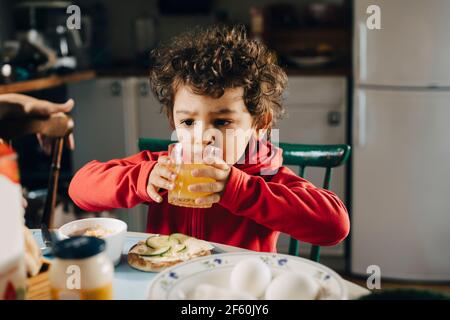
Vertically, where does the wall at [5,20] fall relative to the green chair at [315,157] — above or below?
above

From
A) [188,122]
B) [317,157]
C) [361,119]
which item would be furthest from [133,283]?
[361,119]

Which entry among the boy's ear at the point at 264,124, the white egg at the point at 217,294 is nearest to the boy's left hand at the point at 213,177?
the white egg at the point at 217,294

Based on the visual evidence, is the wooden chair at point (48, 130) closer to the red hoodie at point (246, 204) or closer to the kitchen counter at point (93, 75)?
the red hoodie at point (246, 204)

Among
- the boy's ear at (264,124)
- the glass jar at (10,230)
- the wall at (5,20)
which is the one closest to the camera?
the glass jar at (10,230)

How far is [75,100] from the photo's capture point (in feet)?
9.73

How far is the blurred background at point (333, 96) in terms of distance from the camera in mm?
2514

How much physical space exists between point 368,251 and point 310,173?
447 millimetres

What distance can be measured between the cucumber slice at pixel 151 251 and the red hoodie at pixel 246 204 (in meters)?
0.16

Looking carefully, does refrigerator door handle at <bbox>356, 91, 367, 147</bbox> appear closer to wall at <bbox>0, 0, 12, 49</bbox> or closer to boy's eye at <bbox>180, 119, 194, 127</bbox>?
boy's eye at <bbox>180, 119, 194, 127</bbox>

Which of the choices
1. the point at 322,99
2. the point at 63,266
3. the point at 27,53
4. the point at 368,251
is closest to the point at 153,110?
the point at 27,53

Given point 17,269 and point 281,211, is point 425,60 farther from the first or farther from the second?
point 17,269

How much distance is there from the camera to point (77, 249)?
0.67 meters

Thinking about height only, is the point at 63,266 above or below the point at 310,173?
above

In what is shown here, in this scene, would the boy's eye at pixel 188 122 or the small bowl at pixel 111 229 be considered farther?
the boy's eye at pixel 188 122
